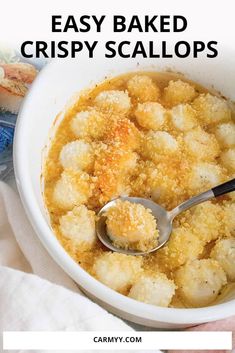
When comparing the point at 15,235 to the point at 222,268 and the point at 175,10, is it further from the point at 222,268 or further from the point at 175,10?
the point at 175,10

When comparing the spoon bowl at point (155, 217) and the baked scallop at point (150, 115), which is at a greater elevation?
the baked scallop at point (150, 115)

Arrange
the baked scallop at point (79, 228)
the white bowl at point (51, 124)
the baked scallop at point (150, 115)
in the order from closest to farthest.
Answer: the white bowl at point (51, 124) < the baked scallop at point (79, 228) < the baked scallop at point (150, 115)

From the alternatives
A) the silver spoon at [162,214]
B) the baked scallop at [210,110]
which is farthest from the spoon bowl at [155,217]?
the baked scallop at [210,110]

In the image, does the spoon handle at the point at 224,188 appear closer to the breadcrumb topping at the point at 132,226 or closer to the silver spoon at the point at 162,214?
the silver spoon at the point at 162,214

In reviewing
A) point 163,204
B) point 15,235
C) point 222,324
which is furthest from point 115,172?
point 222,324

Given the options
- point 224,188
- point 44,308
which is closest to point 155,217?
point 224,188

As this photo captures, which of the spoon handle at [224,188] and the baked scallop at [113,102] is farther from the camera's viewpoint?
the baked scallop at [113,102]

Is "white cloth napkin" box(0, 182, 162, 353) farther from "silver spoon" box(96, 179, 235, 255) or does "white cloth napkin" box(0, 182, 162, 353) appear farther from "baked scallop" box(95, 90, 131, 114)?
"baked scallop" box(95, 90, 131, 114)
